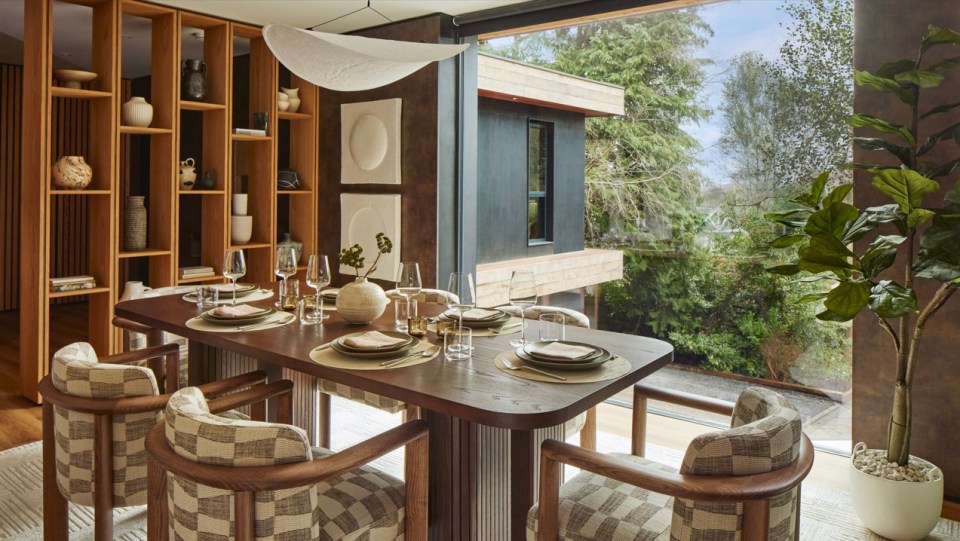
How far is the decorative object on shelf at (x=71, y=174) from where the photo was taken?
3928 millimetres

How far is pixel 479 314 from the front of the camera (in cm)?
255

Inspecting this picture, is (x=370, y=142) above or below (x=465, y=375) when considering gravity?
above

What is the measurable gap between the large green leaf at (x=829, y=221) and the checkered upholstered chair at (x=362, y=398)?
4.58 ft

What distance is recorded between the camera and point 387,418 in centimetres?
386

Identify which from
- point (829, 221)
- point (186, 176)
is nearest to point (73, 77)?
point (186, 176)

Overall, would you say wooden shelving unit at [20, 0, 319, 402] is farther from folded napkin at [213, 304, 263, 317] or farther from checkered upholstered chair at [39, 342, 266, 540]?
checkered upholstered chair at [39, 342, 266, 540]

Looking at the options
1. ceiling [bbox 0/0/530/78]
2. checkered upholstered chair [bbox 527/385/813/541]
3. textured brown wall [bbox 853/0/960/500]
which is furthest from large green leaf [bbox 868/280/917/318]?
ceiling [bbox 0/0/530/78]

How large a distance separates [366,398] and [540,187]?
2.24 metres

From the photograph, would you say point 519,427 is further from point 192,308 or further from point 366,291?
point 192,308

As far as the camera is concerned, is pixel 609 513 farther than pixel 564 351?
No

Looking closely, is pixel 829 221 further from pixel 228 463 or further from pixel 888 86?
pixel 228 463

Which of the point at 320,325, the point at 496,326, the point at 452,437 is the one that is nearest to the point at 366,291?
the point at 320,325

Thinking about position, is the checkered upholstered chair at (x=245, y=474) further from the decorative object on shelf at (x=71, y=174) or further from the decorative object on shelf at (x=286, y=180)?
the decorative object on shelf at (x=286, y=180)

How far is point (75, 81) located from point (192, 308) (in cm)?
211
